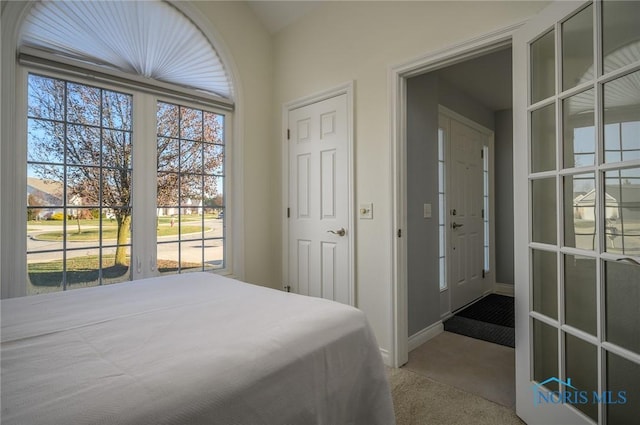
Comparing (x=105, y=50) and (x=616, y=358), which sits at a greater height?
(x=105, y=50)

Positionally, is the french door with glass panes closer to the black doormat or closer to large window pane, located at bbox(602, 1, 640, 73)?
large window pane, located at bbox(602, 1, 640, 73)

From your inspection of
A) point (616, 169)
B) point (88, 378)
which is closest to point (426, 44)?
point (616, 169)

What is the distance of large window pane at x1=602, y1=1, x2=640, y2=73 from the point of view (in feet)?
3.84

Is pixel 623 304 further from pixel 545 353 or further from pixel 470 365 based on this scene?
pixel 470 365

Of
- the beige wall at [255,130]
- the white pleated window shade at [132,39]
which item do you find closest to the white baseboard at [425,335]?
the beige wall at [255,130]

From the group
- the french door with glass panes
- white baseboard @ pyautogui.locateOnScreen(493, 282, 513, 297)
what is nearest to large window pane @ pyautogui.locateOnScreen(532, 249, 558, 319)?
the french door with glass panes

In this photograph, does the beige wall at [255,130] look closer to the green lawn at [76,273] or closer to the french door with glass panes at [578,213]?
the green lawn at [76,273]

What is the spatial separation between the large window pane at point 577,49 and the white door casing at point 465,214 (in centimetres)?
185

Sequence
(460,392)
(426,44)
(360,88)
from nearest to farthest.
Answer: (460,392) → (426,44) → (360,88)

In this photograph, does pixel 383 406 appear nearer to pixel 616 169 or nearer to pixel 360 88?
pixel 616 169

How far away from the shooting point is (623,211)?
3.98ft

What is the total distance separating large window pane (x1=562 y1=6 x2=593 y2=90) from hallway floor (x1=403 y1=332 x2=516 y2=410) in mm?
1794

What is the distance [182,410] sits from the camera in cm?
71

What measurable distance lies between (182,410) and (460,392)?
1.87m
